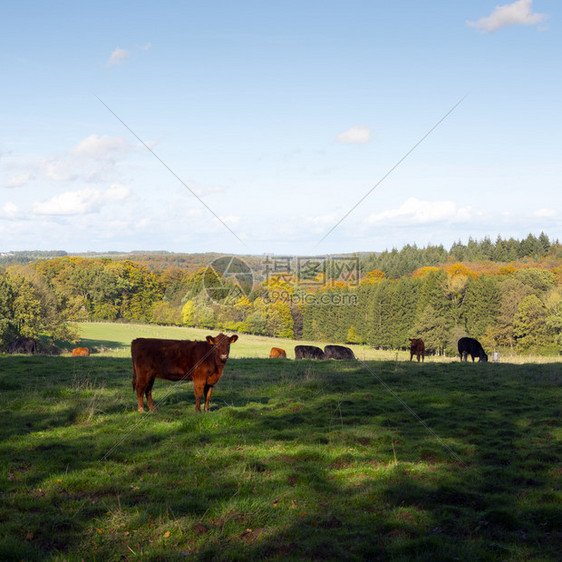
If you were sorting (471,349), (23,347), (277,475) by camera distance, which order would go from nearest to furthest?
(277,475) → (471,349) → (23,347)

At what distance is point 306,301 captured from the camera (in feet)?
339

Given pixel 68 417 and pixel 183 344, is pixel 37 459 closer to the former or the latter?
pixel 68 417

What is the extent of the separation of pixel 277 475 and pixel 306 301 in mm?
95627

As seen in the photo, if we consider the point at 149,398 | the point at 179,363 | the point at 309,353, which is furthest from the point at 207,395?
the point at 309,353

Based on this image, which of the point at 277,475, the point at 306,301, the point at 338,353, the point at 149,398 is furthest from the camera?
the point at 306,301

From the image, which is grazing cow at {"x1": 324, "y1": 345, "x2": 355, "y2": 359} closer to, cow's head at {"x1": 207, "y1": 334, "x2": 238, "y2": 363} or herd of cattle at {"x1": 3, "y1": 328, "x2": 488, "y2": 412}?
herd of cattle at {"x1": 3, "y1": 328, "x2": 488, "y2": 412}

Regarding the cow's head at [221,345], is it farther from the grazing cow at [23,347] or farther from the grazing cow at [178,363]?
the grazing cow at [23,347]

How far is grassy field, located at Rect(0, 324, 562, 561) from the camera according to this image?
224 inches

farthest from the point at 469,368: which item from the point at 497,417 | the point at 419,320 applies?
the point at 419,320

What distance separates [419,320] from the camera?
275ft

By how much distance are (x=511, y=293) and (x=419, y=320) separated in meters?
15.1

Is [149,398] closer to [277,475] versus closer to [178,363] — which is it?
[178,363]

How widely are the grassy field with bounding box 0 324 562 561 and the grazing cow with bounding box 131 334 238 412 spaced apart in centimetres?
69

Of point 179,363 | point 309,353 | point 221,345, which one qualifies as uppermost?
point 221,345
